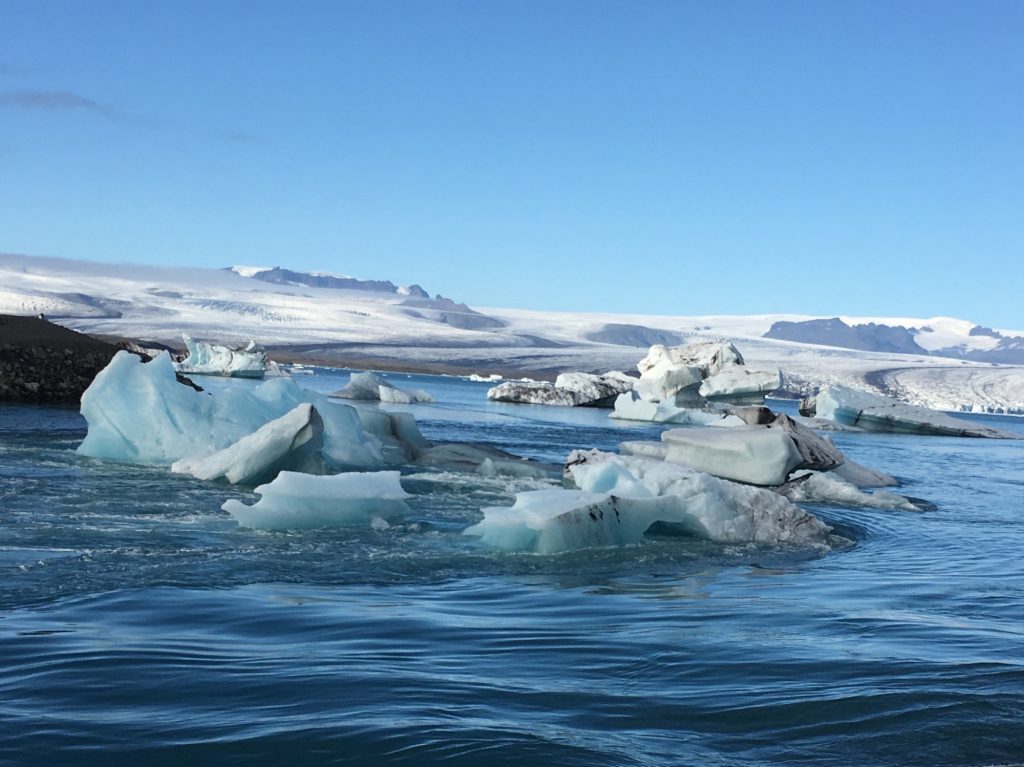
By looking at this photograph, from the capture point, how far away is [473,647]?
441 centimetres

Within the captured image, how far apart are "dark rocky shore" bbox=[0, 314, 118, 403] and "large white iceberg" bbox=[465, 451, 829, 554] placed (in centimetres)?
1286

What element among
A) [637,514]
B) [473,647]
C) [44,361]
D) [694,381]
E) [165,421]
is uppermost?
[694,381]

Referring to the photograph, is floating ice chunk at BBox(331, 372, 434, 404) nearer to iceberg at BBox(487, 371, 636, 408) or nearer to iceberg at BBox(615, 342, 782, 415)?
iceberg at BBox(615, 342, 782, 415)

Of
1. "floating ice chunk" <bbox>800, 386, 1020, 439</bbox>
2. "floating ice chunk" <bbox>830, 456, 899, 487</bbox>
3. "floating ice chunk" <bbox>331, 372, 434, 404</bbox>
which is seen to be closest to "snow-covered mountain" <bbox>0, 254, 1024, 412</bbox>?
"floating ice chunk" <bbox>800, 386, 1020, 439</bbox>

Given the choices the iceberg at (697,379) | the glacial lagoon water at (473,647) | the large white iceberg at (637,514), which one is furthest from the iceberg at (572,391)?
the glacial lagoon water at (473,647)

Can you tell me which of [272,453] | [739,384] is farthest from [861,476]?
[739,384]

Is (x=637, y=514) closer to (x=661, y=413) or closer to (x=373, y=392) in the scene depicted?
(x=661, y=413)

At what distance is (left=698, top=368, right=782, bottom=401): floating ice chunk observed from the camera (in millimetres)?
36594

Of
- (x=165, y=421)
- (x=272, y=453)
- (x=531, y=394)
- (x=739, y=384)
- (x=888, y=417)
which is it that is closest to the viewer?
(x=272, y=453)

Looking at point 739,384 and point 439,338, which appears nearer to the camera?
point 739,384

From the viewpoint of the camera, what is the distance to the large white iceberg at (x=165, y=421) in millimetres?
11781

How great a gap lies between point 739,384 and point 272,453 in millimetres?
28381

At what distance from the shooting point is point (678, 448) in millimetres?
11312

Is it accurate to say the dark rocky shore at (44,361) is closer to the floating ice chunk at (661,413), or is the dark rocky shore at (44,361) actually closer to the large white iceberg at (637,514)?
the large white iceberg at (637,514)
